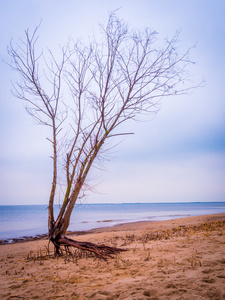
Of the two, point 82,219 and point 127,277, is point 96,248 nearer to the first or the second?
point 127,277

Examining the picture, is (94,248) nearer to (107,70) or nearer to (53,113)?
(53,113)

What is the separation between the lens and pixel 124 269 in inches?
157

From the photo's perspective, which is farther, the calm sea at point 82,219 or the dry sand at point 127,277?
the calm sea at point 82,219

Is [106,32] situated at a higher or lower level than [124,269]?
higher

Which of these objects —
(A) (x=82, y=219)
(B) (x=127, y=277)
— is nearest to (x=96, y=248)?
(B) (x=127, y=277)

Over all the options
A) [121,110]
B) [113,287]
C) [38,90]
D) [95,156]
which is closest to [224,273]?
[113,287]

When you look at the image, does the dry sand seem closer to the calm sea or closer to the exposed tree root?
the exposed tree root

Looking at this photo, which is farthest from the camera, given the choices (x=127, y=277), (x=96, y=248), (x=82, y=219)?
(x=82, y=219)

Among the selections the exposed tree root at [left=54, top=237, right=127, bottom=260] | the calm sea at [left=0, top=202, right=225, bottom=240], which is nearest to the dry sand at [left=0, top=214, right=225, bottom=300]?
the exposed tree root at [left=54, top=237, right=127, bottom=260]

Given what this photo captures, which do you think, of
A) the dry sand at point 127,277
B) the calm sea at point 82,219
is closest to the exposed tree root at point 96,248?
the dry sand at point 127,277

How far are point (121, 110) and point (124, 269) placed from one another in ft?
12.8

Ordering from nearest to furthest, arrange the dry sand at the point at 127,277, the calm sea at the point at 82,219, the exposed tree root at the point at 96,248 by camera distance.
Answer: the dry sand at the point at 127,277, the exposed tree root at the point at 96,248, the calm sea at the point at 82,219

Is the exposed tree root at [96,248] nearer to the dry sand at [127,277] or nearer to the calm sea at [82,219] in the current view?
the dry sand at [127,277]

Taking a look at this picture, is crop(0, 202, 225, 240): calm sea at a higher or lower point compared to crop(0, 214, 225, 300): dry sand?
lower
